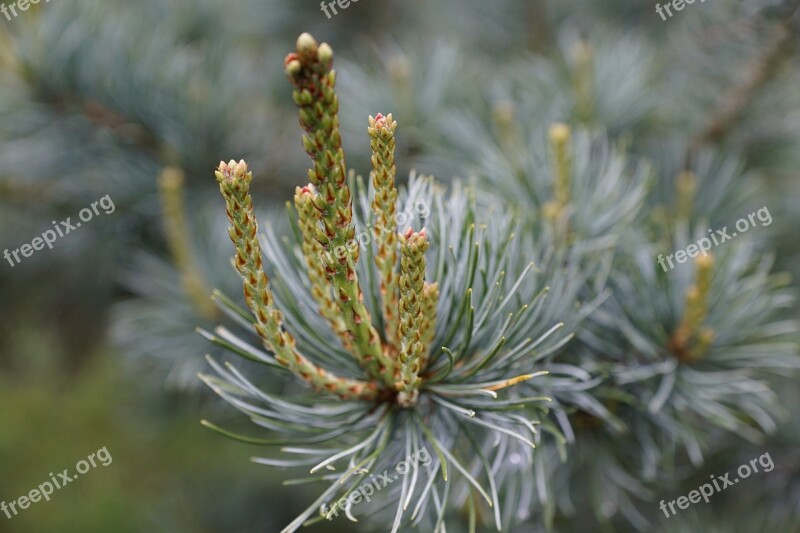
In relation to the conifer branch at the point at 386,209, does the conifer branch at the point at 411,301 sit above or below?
below

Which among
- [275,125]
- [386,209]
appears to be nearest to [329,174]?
[386,209]

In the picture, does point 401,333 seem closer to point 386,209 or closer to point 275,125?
point 386,209

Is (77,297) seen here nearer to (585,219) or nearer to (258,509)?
(258,509)

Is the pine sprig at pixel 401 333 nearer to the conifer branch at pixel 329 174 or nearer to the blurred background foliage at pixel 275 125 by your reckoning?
the conifer branch at pixel 329 174

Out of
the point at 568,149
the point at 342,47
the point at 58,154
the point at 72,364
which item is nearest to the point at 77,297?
the point at 58,154

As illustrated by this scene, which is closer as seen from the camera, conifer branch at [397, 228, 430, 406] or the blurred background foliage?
conifer branch at [397, 228, 430, 406]

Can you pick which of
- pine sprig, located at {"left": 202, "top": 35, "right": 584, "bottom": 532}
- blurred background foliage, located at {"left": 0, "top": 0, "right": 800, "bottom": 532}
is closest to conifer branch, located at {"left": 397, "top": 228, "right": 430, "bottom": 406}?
pine sprig, located at {"left": 202, "top": 35, "right": 584, "bottom": 532}

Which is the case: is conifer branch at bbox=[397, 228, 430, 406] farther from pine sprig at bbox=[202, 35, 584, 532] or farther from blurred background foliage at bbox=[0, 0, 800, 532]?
Answer: blurred background foliage at bbox=[0, 0, 800, 532]

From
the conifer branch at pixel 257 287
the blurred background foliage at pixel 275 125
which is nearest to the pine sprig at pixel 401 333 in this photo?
the conifer branch at pixel 257 287
